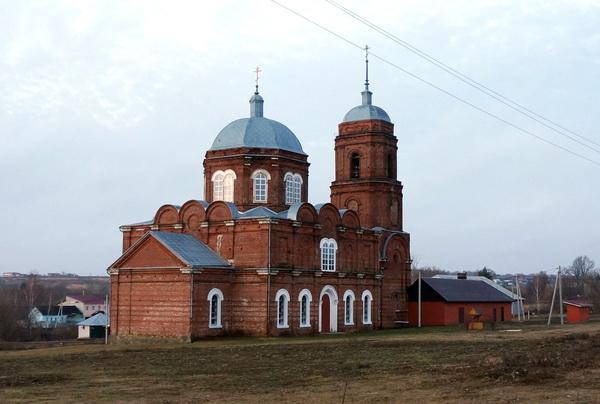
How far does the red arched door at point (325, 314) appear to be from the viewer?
43531 mm

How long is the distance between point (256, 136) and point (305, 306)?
414 inches

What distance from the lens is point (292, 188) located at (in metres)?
45.7

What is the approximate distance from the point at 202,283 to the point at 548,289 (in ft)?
410

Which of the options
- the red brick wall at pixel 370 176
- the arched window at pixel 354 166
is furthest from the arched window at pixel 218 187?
the arched window at pixel 354 166

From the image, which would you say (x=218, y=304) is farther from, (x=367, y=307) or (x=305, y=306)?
(x=367, y=307)

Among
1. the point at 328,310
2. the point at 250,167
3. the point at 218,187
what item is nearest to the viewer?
the point at 328,310

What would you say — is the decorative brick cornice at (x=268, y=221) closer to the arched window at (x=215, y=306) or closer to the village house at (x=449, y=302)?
the arched window at (x=215, y=306)


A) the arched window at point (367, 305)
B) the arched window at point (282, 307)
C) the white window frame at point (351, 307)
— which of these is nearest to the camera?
the arched window at point (282, 307)

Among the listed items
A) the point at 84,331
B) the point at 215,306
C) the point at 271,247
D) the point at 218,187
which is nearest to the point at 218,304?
the point at 215,306

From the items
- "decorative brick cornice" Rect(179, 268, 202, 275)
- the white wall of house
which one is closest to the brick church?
"decorative brick cornice" Rect(179, 268, 202, 275)

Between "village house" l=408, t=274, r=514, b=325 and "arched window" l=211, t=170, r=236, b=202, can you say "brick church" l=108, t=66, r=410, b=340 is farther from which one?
"village house" l=408, t=274, r=514, b=325

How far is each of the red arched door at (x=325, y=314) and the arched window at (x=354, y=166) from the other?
10156 mm

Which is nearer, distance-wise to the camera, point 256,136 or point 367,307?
point 256,136

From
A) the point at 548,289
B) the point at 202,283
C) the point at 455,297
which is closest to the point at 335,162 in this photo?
the point at 455,297
